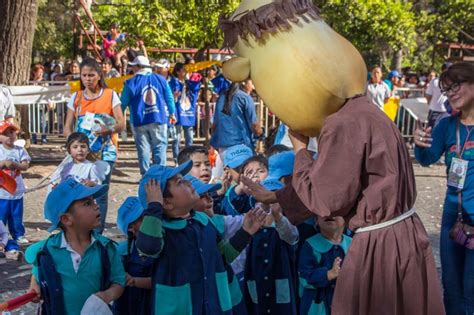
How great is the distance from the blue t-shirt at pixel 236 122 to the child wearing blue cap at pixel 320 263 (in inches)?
173

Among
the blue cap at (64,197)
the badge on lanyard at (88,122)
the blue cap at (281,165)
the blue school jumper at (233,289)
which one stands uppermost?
the badge on lanyard at (88,122)

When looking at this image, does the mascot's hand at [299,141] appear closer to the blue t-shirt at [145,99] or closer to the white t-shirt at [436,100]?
the blue t-shirt at [145,99]

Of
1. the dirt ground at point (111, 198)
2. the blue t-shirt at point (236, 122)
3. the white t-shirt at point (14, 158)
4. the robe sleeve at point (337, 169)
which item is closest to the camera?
the robe sleeve at point (337, 169)

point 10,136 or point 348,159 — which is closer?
point 348,159

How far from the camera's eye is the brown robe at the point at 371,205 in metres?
3.21

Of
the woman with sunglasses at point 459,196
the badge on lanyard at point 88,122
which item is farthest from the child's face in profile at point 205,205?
the badge on lanyard at point 88,122

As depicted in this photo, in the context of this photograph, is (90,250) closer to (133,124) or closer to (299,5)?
(299,5)

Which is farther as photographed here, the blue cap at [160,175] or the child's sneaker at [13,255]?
the child's sneaker at [13,255]

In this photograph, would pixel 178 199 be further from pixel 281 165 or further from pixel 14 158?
pixel 14 158

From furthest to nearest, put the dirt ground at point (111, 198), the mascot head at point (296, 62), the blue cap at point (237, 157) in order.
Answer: the dirt ground at point (111, 198) < the blue cap at point (237, 157) < the mascot head at point (296, 62)

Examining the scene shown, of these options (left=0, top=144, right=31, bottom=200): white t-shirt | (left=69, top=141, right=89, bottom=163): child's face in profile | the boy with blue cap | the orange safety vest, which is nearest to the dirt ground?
(left=0, top=144, right=31, bottom=200): white t-shirt

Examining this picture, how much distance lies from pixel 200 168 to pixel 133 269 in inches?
45.4

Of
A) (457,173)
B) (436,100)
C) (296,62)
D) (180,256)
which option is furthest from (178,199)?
(436,100)

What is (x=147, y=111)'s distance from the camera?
10289mm
